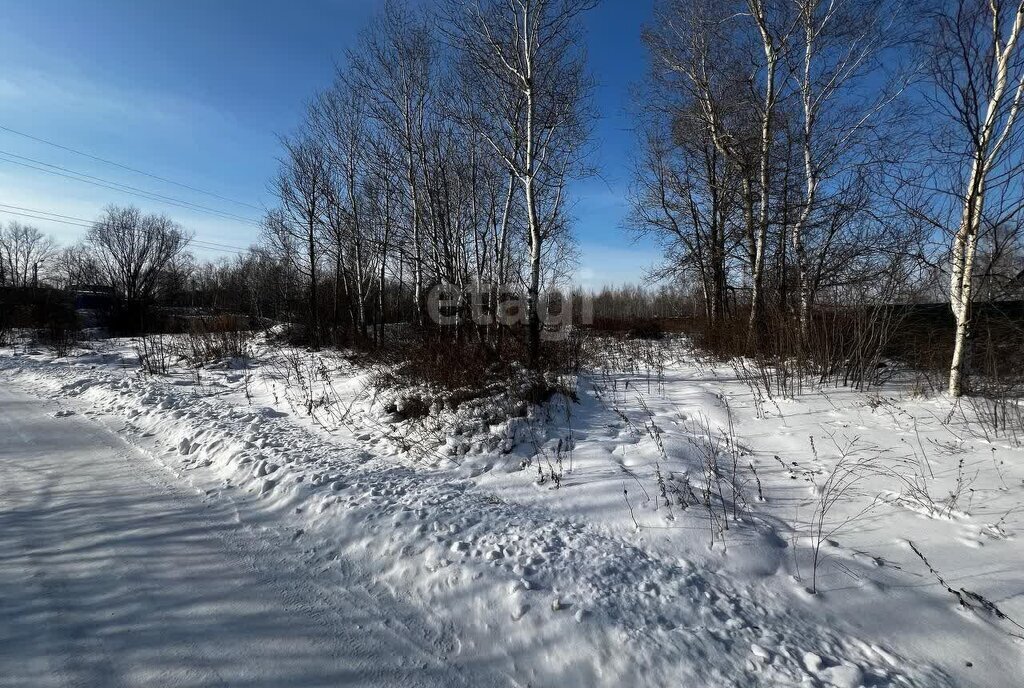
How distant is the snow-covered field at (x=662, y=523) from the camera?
2.32m

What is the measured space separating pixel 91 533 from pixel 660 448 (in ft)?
16.6

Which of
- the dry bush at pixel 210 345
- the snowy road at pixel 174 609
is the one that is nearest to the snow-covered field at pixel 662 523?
the snowy road at pixel 174 609

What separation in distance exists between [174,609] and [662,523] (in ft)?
10.9

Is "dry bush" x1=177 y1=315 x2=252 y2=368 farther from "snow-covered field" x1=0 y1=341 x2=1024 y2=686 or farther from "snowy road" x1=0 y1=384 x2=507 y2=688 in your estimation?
"snowy road" x1=0 y1=384 x2=507 y2=688

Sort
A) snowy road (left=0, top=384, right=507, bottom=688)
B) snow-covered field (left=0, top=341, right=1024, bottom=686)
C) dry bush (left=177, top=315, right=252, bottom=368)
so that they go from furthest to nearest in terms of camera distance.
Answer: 1. dry bush (left=177, top=315, right=252, bottom=368)
2. snow-covered field (left=0, top=341, right=1024, bottom=686)
3. snowy road (left=0, top=384, right=507, bottom=688)

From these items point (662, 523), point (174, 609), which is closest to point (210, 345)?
point (174, 609)

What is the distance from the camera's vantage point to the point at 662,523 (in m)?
3.51

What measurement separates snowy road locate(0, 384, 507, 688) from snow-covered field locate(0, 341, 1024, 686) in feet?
0.78

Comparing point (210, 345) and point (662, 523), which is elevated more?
point (210, 345)

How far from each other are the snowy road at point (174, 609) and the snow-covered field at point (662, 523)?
24cm

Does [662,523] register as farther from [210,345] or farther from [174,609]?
[210,345]

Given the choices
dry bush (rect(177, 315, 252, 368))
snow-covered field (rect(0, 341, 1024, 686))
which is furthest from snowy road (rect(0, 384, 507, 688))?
dry bush (rect(177, 315, 252, 368))

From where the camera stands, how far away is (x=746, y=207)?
1189 centimetres

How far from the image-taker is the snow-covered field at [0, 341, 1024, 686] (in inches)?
91.2
